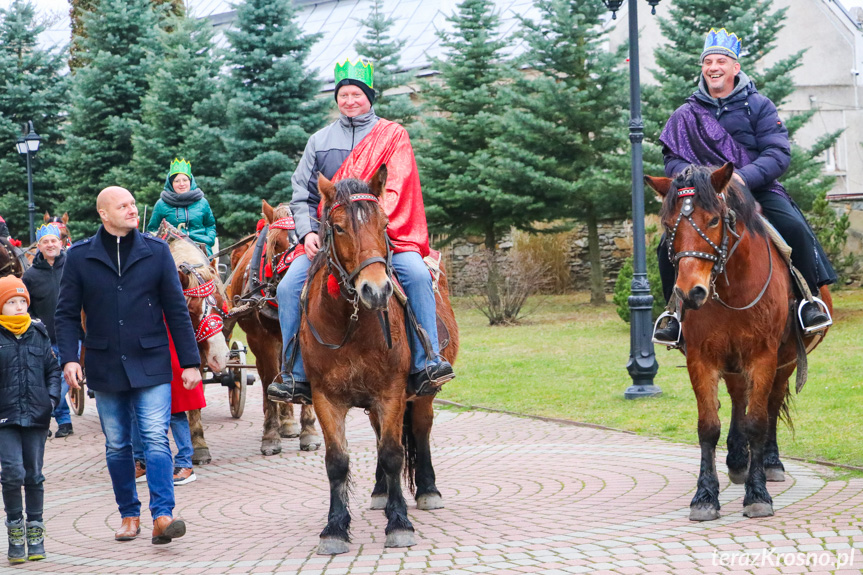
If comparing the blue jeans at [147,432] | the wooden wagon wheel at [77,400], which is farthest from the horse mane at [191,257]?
the wooden wagon wheel at [77,400]

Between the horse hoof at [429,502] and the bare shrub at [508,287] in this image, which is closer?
the horse hoof at [429,502]

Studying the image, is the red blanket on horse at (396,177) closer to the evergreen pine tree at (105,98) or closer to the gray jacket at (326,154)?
the gray jacket at (326,154)

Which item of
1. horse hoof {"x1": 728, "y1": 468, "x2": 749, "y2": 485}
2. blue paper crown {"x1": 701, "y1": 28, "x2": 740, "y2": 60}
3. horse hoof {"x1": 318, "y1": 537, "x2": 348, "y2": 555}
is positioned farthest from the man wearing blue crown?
horse hoof {"x1": 318, "y1": 537, "x2": 348, "y2": 555}

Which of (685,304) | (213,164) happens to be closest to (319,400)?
(685,304)

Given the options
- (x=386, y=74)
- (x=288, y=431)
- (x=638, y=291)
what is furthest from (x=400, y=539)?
(x=386, y=74)

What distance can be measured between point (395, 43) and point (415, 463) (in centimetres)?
2197

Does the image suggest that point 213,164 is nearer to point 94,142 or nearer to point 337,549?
point 94,142

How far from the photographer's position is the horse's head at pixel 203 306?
937cm

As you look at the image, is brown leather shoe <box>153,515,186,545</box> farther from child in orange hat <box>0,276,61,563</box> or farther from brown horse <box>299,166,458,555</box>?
brown horse <box>299,166,458,555</box>

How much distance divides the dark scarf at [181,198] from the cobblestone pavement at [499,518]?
282cm

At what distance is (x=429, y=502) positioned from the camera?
295 inches

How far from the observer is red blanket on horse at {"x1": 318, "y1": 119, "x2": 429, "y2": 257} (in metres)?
6.77

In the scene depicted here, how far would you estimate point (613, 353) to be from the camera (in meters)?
17.4

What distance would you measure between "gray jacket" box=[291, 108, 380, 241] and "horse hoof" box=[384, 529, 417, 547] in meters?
2.15
